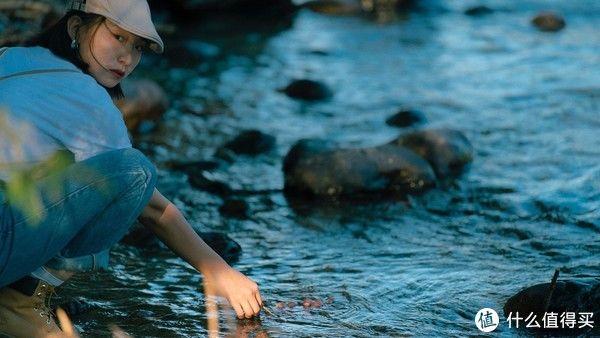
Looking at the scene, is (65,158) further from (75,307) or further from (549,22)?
(549,22)

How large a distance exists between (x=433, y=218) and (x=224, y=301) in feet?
6.62

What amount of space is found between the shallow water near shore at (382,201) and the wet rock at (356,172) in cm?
14

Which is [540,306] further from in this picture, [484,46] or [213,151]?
[484,46]

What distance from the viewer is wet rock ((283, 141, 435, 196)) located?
7.08 metres

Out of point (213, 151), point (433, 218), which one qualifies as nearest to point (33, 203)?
point (433, 218)

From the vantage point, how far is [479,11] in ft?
49.2

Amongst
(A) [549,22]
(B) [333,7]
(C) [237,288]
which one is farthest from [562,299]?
(B) [333,7]

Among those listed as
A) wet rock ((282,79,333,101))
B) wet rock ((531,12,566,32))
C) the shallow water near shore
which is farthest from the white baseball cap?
wet rock ((531,12,566,32))

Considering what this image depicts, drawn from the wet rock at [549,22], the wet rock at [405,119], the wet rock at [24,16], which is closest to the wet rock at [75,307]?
the wet rock at [405,119]

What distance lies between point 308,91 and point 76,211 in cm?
634

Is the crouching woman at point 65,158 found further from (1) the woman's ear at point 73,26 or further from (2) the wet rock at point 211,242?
(2) the wet rock at point 211,242

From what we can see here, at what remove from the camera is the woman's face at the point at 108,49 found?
13.3 feet

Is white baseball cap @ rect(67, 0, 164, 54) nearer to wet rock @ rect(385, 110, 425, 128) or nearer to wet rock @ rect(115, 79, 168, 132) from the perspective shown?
wet rock @ rect(115, 79, 168, 132)

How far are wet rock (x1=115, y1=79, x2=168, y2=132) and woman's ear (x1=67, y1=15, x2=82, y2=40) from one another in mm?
4635
